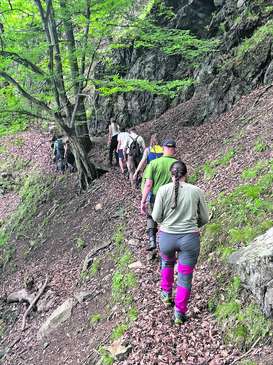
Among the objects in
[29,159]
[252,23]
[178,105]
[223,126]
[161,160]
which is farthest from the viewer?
[29,159]

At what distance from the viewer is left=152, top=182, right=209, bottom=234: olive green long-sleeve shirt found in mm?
4805

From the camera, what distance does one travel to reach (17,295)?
10570 mm

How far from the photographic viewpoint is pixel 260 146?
28.4 feet

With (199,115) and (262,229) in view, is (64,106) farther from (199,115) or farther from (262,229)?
(262,229)

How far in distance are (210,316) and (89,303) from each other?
3353 mm

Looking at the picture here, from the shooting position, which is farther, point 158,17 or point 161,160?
point 158,17

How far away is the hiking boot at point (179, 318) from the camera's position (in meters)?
5.11

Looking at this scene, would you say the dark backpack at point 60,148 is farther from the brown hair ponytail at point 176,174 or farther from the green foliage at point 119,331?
the brown hair ponytail at point 176,174

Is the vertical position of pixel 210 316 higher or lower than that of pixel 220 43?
lower

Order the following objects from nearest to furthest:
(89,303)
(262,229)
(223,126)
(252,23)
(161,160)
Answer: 1. (262,229)
2. (161,160)
3. (89,303)
4. (223,126)
5. (252,23)

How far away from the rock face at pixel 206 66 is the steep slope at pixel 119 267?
0.70m

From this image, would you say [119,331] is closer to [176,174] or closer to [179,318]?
[179,318]

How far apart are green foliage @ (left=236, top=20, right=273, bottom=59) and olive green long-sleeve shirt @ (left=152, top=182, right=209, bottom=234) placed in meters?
9.72

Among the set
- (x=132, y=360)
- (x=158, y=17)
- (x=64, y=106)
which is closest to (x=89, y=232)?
(x=64, y=106)
